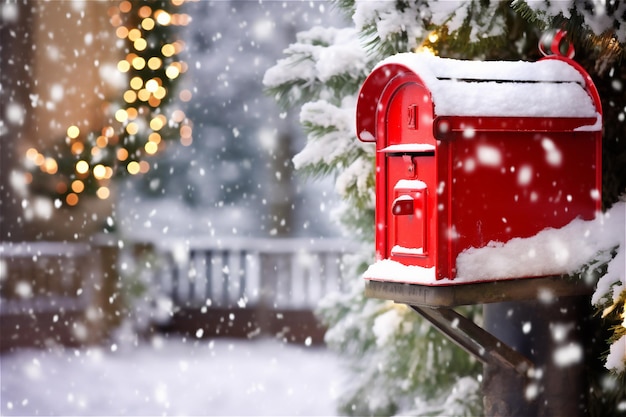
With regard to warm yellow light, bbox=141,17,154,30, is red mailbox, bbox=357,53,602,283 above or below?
below

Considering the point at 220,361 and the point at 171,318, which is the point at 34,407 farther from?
the point at 171,318

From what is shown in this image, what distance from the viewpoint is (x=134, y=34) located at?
8688 mm

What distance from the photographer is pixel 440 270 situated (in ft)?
11.5

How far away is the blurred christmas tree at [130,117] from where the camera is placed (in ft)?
28.7

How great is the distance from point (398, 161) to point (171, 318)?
25.0 ft

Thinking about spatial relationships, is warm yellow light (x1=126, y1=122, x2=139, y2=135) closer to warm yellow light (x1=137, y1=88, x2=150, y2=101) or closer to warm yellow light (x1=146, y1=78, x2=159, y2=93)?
warm yellow light (x1=137, y1=88, x2=150, y2=101)

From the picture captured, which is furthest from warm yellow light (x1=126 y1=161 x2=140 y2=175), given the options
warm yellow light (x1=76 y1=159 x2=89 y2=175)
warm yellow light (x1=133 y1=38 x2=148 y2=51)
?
warm yellow light (x1=133 y1=38 x2=148 y2=51)

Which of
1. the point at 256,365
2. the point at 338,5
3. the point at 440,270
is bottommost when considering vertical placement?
the point at 256,365

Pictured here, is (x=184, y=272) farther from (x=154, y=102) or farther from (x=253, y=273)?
(x=154, y=102)

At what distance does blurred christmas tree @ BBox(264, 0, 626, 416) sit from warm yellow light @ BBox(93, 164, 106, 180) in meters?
3.43

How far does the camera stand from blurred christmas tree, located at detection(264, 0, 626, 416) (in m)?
4.12

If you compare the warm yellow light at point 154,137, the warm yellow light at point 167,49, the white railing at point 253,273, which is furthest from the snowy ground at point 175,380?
the warm yellow light at point 167,49

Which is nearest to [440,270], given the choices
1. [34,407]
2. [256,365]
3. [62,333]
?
[34,407]

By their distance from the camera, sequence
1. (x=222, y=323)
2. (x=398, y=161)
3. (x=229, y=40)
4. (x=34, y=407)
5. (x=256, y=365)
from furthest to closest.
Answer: (x=229, y=40) → (x=222, y=323) → (x=256, y=365) → (x=34, y=407) → (x=398, y=161)
